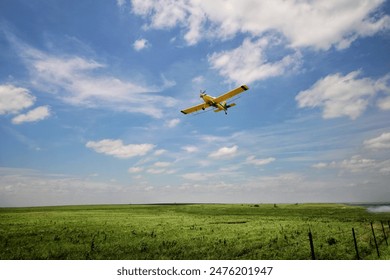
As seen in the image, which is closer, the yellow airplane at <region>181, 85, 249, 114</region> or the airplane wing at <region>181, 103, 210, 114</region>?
the yellow airplane at <region>181, 85, 249, 114</region>

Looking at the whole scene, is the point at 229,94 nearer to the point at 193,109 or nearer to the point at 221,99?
the point at 221,99

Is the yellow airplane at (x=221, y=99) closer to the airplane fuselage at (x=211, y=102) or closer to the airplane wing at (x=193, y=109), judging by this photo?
the airplane fuselage at (x=211, y=102)

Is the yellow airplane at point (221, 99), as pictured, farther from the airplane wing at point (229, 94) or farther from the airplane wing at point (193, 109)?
the airplane wing at point (193, 109)

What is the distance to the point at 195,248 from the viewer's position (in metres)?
20.1

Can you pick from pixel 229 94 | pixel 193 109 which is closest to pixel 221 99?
pixel 229 94

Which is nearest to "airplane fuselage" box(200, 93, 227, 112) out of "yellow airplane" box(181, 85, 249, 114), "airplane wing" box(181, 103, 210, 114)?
"yellow airplane" box(181, 85, 249, 114)

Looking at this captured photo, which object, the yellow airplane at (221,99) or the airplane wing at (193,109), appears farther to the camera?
the airplane wing at (193,109)

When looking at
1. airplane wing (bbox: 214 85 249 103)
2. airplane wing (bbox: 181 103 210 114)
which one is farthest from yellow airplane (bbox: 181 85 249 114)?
airplane wing (bbox: 181 103 210 114)

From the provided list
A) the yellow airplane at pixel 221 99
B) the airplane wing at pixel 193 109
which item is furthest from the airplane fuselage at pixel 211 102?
the airplane wing at pixel 193 109

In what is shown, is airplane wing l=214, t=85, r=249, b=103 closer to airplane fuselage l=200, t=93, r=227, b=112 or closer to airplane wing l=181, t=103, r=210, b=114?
airplane fuselage l=200, t=93, r=227, b=112

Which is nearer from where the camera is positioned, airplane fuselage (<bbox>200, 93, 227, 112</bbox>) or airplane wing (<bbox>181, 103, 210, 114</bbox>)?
airplane fuselage (<bbox>200, 93, 227, 112</bbox>)

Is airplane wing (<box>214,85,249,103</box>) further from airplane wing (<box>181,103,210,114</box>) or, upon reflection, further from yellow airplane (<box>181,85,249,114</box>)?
airplane wing (<box>181,103,210,114</box>)
